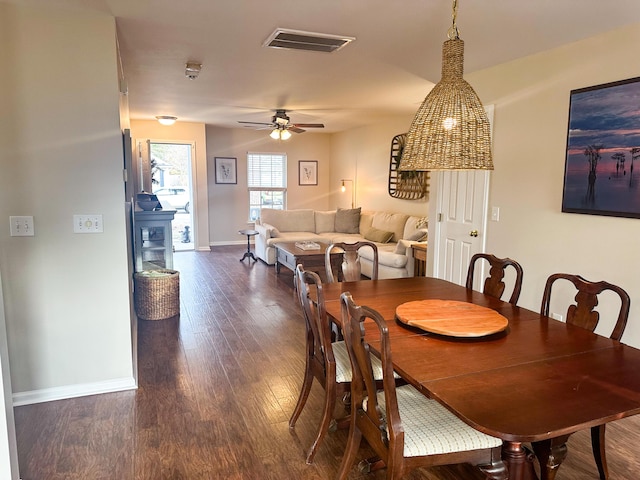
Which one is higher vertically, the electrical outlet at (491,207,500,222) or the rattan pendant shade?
the rattan pendant shade

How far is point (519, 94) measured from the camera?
3.66 meters

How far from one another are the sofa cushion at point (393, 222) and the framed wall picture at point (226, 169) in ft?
11.1

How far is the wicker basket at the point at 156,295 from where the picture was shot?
4.33m

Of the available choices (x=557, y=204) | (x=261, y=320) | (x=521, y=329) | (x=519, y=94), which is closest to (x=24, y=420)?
(x=261, y=320)

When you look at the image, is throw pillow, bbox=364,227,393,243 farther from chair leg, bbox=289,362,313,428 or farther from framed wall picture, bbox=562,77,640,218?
chair leg, bbox=289,362,313,428

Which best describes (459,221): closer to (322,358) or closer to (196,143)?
(322,358)

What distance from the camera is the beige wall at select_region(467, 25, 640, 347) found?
2.93 m

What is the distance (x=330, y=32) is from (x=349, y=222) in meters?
4.95

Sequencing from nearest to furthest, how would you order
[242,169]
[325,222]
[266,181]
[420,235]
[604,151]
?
[604,151]
[420,235]
[325,222]
[242,169]
[266,181]

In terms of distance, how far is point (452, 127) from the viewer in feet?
6.20

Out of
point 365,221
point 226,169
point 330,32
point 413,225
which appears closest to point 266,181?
point 226,169

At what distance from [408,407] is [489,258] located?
1.26 meters

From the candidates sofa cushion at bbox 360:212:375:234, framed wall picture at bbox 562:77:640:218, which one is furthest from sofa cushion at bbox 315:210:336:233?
framed wall picture at bbox 562:77:640:218

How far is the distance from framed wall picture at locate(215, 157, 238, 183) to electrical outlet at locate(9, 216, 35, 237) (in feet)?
20.8
